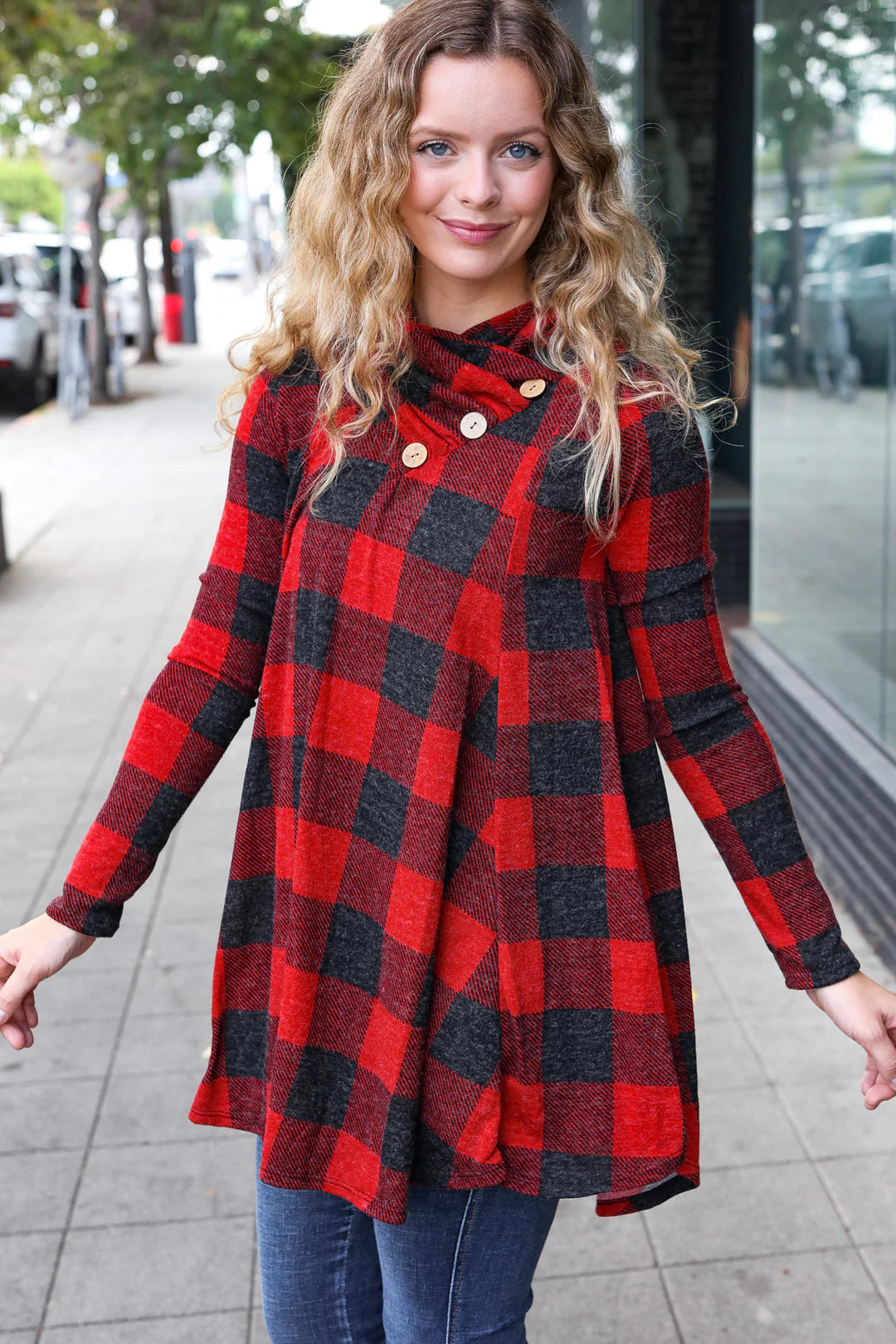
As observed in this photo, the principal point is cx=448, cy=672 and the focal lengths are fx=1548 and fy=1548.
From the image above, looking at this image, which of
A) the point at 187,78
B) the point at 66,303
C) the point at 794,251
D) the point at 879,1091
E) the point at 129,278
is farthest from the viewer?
the point at 129,278

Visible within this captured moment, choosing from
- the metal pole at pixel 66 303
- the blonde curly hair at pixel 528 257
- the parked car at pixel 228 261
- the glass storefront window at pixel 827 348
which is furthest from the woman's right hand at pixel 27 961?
the parked car at pixel 228 261

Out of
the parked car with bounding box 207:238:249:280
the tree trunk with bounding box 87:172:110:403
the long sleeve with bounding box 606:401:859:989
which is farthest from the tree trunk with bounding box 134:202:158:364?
the parked car with bounding box 207:238:249:280

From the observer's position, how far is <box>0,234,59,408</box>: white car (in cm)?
1848

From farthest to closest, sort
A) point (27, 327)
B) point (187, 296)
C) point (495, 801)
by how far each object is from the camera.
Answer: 1. point (187, 296)
2. point (27, 327)
3. point (495, 801)

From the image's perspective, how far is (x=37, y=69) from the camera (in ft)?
57.3

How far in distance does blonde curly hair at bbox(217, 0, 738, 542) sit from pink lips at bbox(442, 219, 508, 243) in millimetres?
78

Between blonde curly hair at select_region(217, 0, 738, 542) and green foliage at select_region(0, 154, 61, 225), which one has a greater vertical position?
green foliage at select_region(0, 154, 61, 225)

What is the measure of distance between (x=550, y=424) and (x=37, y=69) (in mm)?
17707

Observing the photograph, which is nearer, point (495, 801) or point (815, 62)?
point (495, 801)

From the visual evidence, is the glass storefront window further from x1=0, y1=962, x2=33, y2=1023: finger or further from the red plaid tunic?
x1=0, y1=962, x2=33, y2=1023: finger

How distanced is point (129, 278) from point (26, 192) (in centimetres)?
5885

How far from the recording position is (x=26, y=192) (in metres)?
85.9

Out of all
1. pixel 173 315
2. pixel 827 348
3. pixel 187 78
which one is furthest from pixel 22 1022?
pixel 173 315

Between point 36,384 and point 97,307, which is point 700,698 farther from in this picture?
point 36,384
